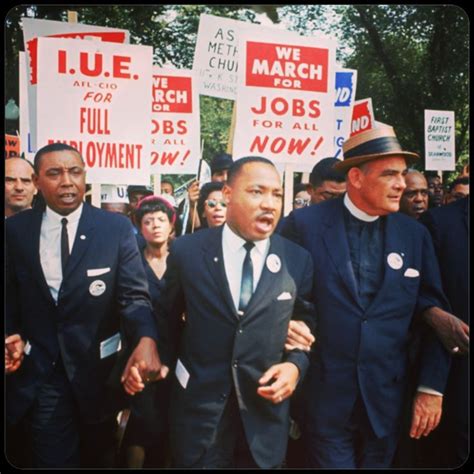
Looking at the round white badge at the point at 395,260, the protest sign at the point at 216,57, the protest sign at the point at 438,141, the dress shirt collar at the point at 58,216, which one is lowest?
the round white badge at the point at 395,260

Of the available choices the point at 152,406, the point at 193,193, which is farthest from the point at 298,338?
the point at 193,193

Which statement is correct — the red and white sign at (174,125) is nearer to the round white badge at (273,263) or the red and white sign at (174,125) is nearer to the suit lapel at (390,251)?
the suit lapel at (390,251)

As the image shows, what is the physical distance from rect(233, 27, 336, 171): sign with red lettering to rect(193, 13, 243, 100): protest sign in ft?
5.13

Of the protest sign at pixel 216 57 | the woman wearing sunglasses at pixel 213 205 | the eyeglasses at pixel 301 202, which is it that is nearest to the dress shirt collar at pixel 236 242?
the woman wearing sunglasses at pixel 213 205

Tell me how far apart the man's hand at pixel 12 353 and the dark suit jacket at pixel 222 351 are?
33.8 inches

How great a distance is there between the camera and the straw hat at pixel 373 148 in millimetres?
3299

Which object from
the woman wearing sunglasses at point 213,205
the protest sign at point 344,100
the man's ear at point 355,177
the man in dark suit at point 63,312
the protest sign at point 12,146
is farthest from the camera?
the protest sign at point 12,146

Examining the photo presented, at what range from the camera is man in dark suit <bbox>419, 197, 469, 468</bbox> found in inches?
139

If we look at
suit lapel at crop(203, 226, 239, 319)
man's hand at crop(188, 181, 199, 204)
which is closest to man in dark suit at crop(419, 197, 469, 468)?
suit lapel at crop(203, 226, 239, 319)

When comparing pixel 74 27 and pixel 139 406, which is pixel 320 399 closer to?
pixel 139 406

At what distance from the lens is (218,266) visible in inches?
117

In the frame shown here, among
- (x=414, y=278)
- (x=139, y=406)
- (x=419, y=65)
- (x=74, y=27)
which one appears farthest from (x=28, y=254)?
(x=419, y=65)

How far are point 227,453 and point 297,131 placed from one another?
9.47 feet

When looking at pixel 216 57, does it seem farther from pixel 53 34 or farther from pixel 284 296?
pixel 284 296
